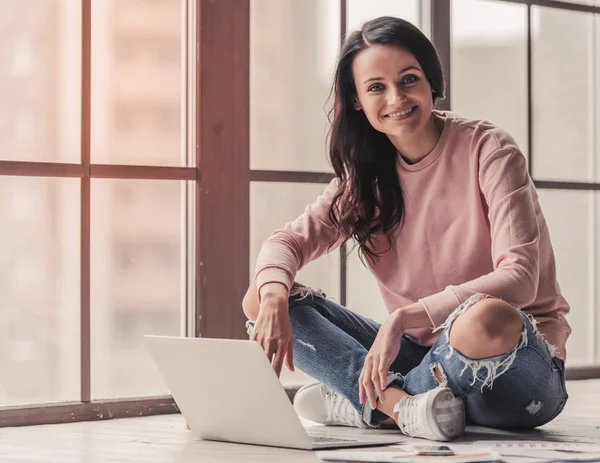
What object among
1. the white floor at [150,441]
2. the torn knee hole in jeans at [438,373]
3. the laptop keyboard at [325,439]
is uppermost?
the torn knee hole in jeans at [438,373]

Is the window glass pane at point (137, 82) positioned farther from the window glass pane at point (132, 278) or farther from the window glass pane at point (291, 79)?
the window glass pane at point (291, 79)

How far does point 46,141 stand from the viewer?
7.63 feet

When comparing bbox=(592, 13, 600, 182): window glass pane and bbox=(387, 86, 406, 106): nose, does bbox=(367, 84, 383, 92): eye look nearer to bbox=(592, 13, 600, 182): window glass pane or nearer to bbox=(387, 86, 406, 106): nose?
bbox=(387, 86, 406, 106): nose

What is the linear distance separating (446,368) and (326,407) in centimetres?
37

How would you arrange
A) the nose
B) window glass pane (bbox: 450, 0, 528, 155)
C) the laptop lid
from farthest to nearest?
window glass pane (bbox: 450, 0, 528, 155), the nose, the laptop lid

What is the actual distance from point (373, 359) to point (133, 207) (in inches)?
36.6

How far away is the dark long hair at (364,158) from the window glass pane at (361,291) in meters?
0.61

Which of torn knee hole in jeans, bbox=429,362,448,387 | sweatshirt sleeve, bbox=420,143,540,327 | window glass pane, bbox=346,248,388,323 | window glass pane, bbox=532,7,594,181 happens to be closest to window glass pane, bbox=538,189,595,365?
window glass pane, bbox=532,7,594,181

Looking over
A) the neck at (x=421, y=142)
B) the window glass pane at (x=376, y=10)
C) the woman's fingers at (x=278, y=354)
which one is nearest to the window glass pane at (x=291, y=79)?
the window glass pane at (x=376, y=10)

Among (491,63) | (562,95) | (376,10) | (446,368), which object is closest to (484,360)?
(446,368)

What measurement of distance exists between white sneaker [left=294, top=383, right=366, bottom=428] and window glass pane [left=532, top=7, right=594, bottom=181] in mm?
1265

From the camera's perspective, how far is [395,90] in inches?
77.4

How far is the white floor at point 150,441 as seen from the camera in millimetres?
1696

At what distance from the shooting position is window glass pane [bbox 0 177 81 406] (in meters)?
2.29
